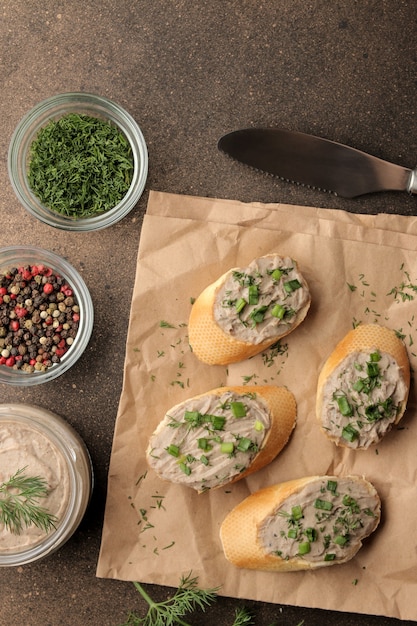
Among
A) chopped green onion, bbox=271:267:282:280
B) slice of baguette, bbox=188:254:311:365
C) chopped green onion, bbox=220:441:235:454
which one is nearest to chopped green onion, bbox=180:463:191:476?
chopped green onion, bbox=220:441:235:454

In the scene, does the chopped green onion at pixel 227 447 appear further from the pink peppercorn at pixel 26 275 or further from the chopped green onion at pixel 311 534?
the pink peppercorn at pixel 26 275

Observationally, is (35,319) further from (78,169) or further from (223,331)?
(223,331)

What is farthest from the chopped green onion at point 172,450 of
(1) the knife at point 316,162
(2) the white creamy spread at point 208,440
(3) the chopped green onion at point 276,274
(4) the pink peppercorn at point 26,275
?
(1) the knife at point 316,162

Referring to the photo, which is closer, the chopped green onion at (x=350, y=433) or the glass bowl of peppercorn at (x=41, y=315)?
the chopped green onion at (x=350, y=433)

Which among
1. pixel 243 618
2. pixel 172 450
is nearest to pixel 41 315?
pixel 172 450

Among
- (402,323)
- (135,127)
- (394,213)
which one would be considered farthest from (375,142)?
(135,127)

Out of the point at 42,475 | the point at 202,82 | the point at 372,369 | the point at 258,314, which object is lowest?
the point at 42,475

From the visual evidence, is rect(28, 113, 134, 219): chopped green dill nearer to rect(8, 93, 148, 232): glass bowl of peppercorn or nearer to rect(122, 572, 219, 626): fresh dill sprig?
rect(8, 93, 148, 232): glass bowl of peppercorn
